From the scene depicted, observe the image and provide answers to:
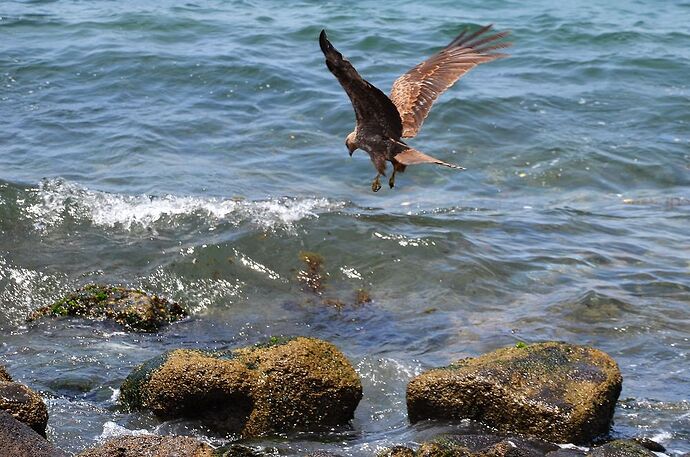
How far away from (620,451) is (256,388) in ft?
6.94

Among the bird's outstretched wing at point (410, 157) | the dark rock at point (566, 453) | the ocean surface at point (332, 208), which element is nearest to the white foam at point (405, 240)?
the ocean surface at point (332, 208)

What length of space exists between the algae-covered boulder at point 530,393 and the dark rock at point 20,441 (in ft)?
7.27

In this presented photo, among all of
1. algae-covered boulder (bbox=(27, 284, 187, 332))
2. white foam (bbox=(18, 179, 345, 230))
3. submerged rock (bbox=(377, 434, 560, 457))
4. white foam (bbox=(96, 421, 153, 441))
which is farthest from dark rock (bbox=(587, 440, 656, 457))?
white foam (bbox=(18, 179, 345, 230))

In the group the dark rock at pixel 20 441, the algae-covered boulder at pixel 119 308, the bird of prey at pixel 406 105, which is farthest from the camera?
the algae-covered boulder at pixel 119 308

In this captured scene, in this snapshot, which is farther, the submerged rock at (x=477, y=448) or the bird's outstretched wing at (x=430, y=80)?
the bird's outstretched wing at (x=430, y=80)

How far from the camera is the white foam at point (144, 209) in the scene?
410 inches

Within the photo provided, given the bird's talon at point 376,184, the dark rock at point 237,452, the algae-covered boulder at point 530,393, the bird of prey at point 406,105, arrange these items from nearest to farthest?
the dark rock at point 237,452
the algae-covered boulder at point 530,393
the bird of prey at point 406,105
the bird's talon at point 376,184

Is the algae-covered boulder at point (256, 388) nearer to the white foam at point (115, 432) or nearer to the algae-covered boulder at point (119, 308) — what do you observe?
the white foam at point (115, 432)

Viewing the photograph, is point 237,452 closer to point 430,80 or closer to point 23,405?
point 23,405

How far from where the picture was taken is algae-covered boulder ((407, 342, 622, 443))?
602 cm

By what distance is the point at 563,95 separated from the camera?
1600cm

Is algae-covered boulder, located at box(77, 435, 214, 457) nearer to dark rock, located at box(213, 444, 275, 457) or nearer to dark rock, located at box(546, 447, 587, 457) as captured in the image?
dark rock, located at box(213, 444, 275, 457)

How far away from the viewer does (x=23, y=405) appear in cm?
568

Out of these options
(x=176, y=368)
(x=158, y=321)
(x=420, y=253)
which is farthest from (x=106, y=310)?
(x=420, y=253)
